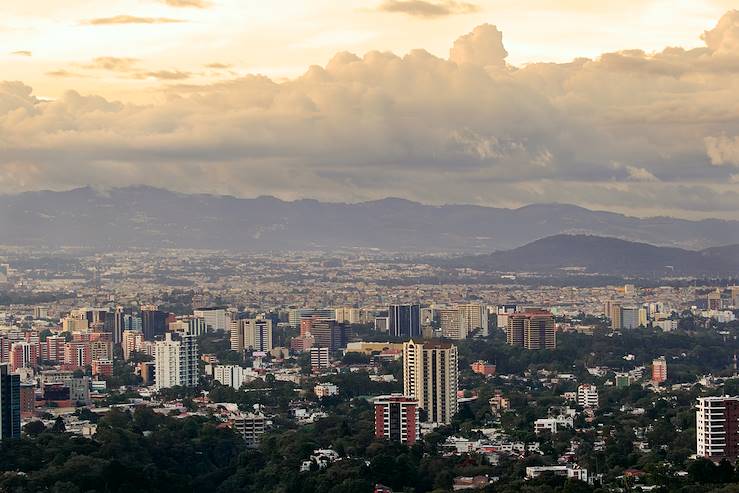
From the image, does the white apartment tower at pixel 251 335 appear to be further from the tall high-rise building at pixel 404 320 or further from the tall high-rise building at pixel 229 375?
the tall high-rise building at pixel 229 375

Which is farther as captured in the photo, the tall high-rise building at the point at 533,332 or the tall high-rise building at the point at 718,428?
the tall high-rise building at the point at 533,332

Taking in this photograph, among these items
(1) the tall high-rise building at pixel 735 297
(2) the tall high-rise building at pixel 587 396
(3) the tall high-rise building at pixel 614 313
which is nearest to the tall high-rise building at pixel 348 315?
(3) the tall high-rise building at pixel 614 313

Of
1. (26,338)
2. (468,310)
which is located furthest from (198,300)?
(26,338)

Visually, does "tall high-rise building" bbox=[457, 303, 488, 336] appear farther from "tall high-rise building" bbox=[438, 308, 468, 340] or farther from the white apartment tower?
the white apartment tower

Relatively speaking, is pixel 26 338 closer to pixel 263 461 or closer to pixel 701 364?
pixel 701 364

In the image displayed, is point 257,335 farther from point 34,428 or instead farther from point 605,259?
point 605,259
